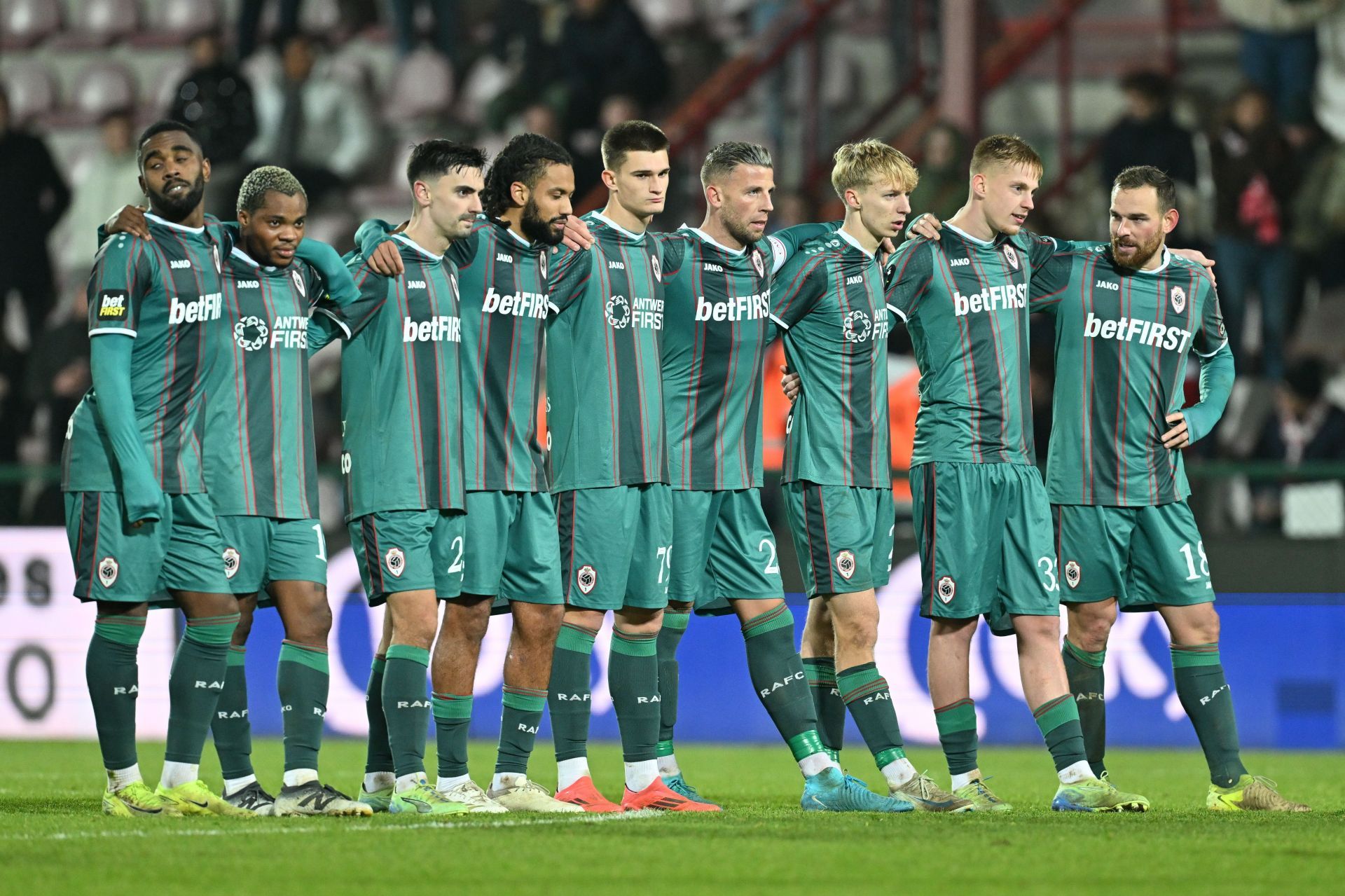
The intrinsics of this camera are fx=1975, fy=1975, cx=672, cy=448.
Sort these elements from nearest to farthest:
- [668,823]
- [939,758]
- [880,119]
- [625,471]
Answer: [668,823], [625,471], [939,758], [880,119]

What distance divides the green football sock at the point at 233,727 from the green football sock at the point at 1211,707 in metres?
3.46

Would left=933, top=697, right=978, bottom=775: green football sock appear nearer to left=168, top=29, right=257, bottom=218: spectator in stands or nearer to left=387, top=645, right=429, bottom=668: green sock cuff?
left=387, top=645, right=429, bottom=668: green sock cuff

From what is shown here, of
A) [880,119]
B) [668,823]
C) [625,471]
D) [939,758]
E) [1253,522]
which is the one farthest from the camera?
[880,119]

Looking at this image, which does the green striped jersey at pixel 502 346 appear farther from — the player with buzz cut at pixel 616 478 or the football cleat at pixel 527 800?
the football cleat at pixel 527 800

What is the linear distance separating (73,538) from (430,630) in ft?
4.14

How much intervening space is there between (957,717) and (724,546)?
105 cm

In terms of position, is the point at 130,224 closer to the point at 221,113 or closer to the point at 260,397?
the point at 260,397

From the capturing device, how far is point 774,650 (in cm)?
716

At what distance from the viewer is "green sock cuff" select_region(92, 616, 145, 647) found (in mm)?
6785

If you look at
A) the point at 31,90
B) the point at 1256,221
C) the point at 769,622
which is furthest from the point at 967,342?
the point at 31,90

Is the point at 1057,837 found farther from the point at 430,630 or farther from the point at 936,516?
the point at 430,630

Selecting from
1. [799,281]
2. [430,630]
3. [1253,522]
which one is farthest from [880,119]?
[430,630]

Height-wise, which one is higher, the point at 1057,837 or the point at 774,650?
the point at 774,650

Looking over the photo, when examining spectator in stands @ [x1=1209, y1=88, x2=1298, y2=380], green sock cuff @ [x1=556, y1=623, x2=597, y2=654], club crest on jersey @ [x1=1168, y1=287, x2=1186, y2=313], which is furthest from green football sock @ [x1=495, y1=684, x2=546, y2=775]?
spectator in stands @ [x1=1209, y1=88, x2=1298, y2=380]
